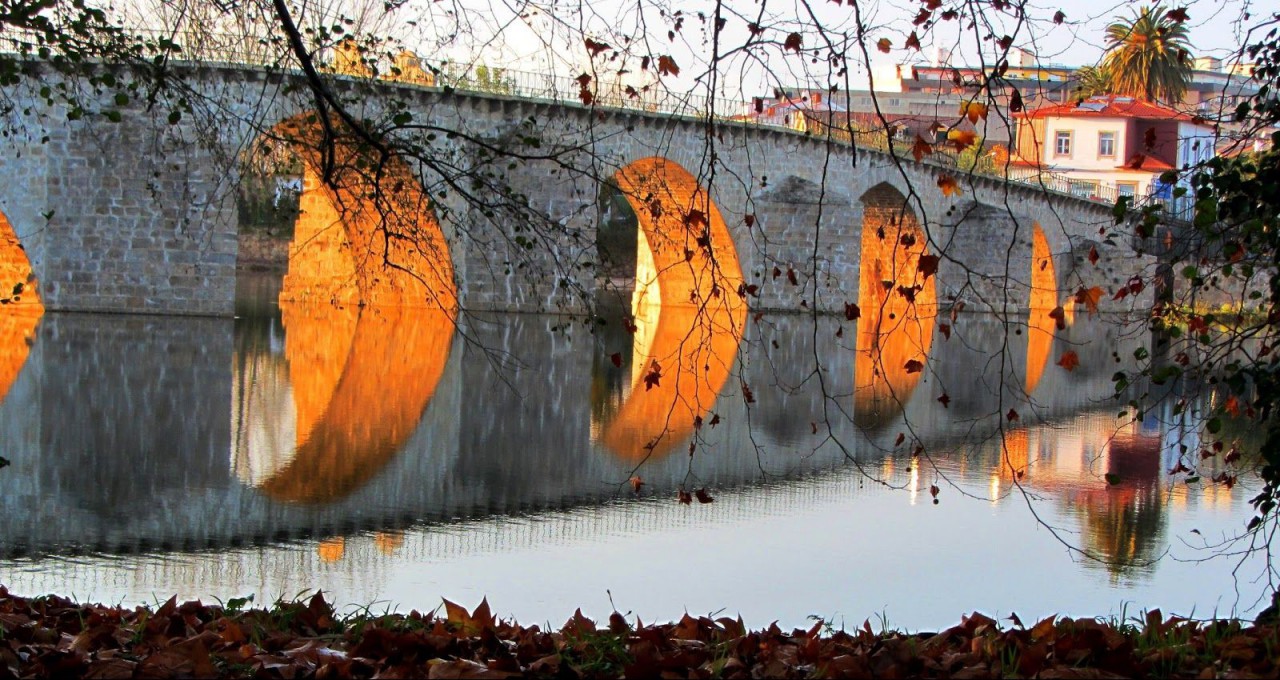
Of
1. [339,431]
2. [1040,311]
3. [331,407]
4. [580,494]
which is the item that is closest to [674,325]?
[331,407]

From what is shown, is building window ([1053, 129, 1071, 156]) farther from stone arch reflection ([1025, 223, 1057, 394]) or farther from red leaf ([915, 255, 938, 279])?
red leaf ([915, 255, 938, 279])

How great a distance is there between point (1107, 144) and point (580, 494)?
1900 inches

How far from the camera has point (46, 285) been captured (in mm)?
26250

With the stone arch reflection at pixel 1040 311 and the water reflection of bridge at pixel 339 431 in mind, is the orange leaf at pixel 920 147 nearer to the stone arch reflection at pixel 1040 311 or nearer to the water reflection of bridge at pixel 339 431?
the water reflection of bridge at pixel 339 431

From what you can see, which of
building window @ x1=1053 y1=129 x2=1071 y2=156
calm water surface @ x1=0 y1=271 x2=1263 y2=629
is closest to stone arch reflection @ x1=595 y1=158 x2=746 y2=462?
calm water surface @ x1=0 y1=271 x2=1263 y2=629

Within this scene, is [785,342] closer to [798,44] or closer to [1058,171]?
[798,44]

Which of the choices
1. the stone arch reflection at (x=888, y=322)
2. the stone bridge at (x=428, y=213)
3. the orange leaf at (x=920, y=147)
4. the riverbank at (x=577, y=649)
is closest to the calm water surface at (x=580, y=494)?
the stone arch reflection at (x=888, y=322)

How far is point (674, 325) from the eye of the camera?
3094 centimetres

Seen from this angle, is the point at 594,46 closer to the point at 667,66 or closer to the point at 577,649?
the point at 667,66

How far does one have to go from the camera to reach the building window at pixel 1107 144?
183 ft

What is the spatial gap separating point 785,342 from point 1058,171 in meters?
29.1

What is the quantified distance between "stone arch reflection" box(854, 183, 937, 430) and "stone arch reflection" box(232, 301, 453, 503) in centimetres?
185

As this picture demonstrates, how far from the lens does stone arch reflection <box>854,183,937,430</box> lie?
5.89 metres

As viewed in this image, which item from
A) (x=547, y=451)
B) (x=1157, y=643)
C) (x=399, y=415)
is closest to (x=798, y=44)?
(x=1157, y=643)
